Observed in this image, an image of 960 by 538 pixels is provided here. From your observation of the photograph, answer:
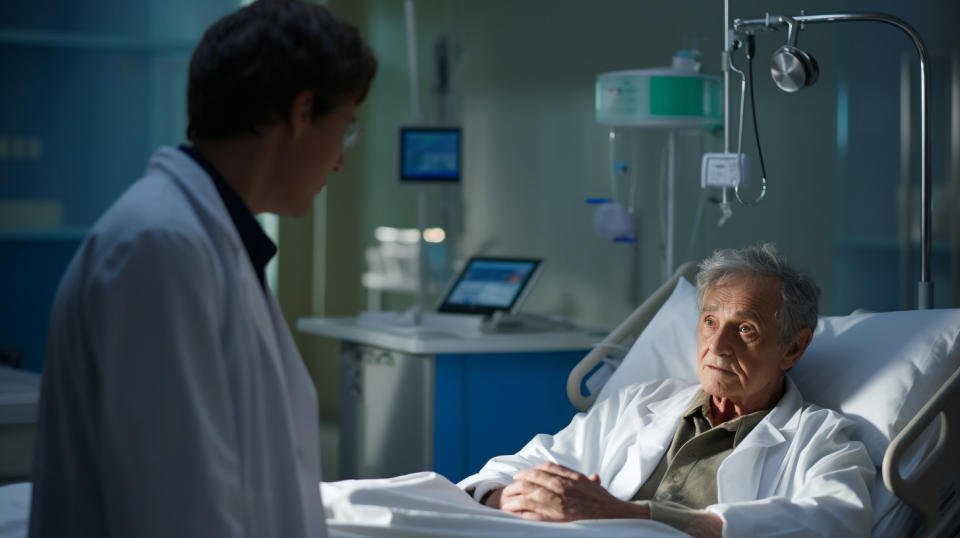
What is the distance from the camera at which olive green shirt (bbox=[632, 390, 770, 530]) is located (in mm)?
1986

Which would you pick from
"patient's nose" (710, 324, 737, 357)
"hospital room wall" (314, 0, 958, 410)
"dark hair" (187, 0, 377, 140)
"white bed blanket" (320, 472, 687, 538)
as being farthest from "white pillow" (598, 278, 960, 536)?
"dark hair" (187, 0, 377, 140)

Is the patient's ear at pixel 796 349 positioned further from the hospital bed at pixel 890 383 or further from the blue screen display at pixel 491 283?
the blue screen display at pixel 491 283

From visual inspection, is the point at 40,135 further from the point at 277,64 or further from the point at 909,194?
the point at 277,64

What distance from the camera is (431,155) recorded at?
11.9ft

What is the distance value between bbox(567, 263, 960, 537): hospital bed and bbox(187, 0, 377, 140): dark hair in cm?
109

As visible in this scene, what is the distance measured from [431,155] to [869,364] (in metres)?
1.87

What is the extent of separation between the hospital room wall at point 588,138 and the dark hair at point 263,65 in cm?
206

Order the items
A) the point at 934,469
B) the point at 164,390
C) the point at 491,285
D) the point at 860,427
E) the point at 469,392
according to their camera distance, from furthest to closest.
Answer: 1. the point at 491,285
2. the point at 469,392
3. the point at 860,427
4. the point at 934,469
5. the point at 164,390

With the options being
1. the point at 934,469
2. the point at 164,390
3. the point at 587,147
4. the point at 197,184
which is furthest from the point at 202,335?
the point at 587,147

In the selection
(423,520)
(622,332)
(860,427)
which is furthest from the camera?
(622,332)

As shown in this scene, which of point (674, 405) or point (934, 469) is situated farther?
point (674, 405)

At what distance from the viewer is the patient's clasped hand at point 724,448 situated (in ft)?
5.73

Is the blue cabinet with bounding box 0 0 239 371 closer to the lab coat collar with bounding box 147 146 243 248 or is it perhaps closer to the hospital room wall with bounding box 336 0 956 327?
the hospital room wall with bounding box 336 0 956 327

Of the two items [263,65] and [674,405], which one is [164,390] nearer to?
[263,65]
